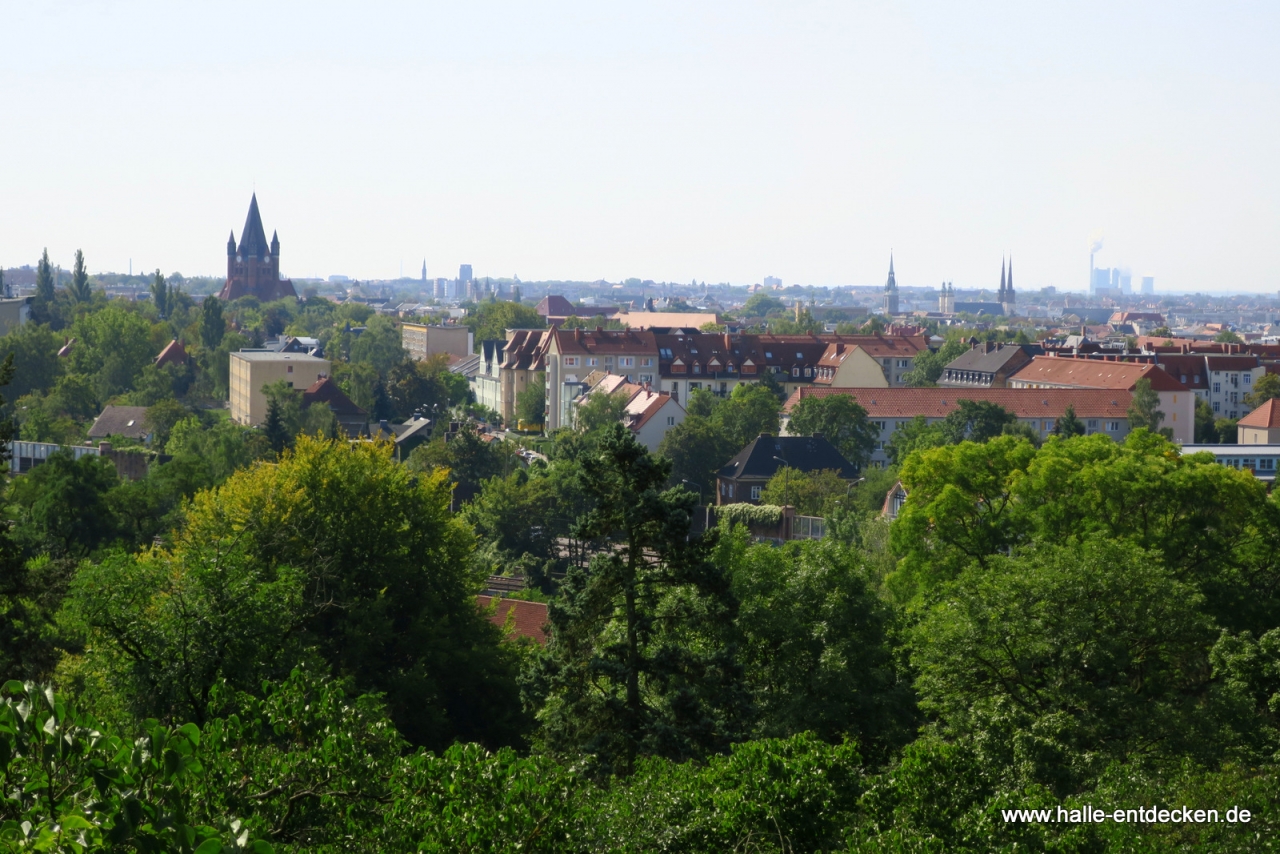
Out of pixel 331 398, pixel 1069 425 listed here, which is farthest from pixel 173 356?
pixel 1069 425

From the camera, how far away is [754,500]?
2751 inches

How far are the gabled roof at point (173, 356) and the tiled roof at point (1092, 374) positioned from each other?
7117 centimetres

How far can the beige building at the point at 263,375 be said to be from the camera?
99125mm

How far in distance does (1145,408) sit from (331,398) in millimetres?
51118

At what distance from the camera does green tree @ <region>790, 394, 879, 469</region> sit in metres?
79.6

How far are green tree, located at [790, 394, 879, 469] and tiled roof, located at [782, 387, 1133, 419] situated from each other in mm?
3693

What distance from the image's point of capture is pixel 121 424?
89125 mm

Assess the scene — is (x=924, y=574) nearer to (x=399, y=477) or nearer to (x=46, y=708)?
(x=399, y=477)

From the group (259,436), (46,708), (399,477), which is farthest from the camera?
(259,436)

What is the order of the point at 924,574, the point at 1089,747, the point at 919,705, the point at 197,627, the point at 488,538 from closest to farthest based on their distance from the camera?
the point at 197,627
the point at 1089,747
the point at 919,705
the point at 924,574
the point at 488,538

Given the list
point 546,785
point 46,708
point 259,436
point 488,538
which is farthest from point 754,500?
point 46,708

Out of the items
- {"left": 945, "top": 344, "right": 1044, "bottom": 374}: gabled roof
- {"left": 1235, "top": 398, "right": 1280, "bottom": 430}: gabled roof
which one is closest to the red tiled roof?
{"left": 1235, "top": 398, "right": 1280, "bottom": 430}: gabled roof

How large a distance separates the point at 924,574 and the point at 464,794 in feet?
74.5

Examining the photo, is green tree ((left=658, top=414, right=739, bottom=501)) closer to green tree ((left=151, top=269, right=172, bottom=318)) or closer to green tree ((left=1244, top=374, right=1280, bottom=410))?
green tree ((left=1244, top=374, right=1280, bottom=410))
